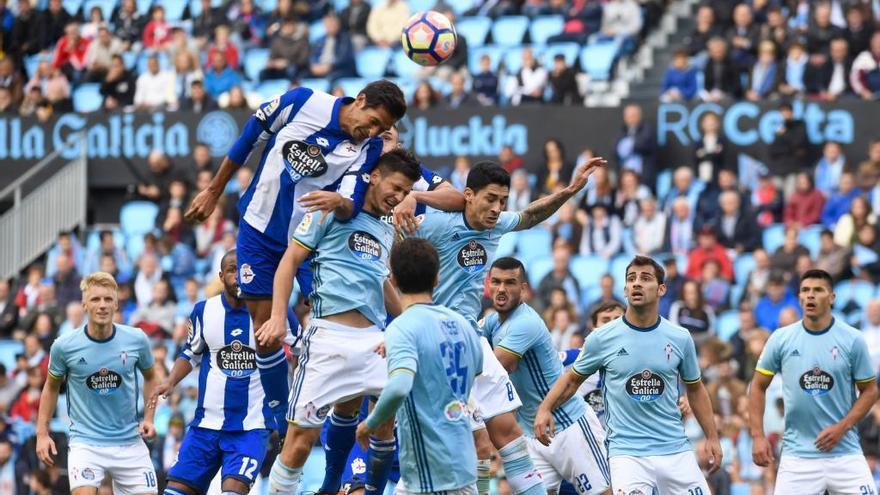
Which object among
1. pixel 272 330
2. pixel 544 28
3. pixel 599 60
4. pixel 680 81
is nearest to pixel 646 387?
pixel 272 330

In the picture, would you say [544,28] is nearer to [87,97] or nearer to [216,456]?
[87,97]

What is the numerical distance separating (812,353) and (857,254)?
24.2 ft

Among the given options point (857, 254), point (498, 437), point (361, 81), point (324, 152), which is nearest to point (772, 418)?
point (857, 254)

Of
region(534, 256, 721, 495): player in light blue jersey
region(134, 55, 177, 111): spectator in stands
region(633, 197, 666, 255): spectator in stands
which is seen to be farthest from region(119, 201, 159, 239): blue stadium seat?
region(534, 256, 721, 495): player in light blue jersey

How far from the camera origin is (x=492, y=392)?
1098 centimetres

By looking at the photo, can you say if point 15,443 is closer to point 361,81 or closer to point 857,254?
point 361,81

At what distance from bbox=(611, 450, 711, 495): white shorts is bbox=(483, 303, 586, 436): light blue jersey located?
0.91 m

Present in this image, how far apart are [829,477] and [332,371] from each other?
4.17 meters

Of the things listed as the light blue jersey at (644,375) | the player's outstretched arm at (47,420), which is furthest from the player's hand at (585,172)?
the player's outstretched arm at (47,420)

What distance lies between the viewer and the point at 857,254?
19016 millimetres

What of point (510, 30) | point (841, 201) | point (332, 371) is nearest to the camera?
point (332, 371)

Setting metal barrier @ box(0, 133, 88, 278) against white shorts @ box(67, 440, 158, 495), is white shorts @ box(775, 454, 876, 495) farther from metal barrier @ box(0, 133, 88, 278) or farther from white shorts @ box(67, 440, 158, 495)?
metal barrier @ box(0, 133, 88, 278)

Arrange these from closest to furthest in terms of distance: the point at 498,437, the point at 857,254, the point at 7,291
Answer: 1. the point at 498,437
2. the point at 857,254
3. the point at 7,291

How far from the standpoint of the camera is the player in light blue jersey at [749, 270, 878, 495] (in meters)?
11.9
